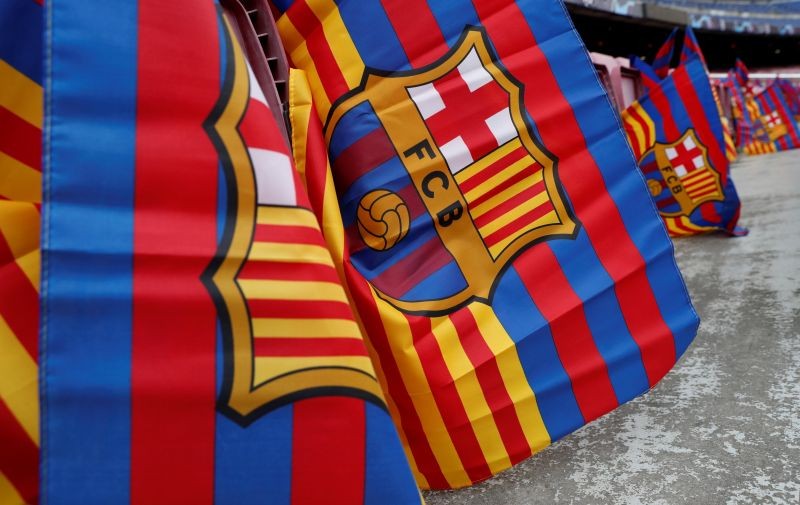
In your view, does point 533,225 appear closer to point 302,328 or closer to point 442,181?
point 442,181

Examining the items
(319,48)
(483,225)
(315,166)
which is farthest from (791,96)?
(315,166)

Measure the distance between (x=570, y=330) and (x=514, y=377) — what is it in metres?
0.14

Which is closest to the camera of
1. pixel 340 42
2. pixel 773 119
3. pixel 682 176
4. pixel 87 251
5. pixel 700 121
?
pixel 87 251

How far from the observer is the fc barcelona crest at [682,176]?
2588 millimetres

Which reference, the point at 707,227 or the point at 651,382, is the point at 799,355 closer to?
the point at 651,382

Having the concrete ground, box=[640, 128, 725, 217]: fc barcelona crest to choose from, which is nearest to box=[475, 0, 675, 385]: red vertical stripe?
the concrete ground

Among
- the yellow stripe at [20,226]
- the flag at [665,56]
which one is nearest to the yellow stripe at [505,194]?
the yellow stripe at [20,226]

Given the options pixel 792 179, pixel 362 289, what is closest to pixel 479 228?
pixel 362 289

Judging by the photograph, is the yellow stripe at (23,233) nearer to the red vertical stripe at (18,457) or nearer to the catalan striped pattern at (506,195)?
the red vertical stripe at (18,457)

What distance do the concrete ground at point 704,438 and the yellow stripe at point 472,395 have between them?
0.05 meters

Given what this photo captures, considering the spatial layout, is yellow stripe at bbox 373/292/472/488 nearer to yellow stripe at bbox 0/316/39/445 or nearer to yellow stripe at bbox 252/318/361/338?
yellow stripe at bbox 252/318/361/338

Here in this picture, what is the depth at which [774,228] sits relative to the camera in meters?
2.69

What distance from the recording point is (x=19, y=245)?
70cm

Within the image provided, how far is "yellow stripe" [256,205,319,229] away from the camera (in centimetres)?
69
